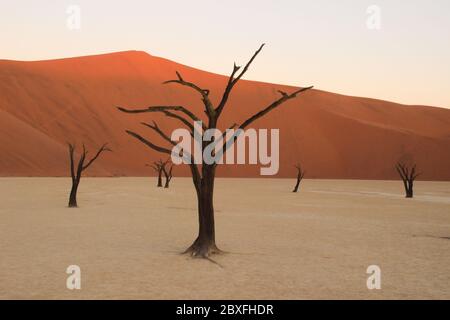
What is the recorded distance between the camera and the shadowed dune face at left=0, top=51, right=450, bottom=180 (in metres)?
86.2

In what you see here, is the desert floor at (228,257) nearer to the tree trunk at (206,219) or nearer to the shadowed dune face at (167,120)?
the tree trunk at (206,219)

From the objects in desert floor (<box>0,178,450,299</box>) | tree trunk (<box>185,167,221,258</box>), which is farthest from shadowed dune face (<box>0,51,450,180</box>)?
tree trunk (<box>185,167,221,258</box>)

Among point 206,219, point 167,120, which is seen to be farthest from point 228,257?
point 167,120

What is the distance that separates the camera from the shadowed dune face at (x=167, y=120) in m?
86.2

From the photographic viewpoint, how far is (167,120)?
98.6m

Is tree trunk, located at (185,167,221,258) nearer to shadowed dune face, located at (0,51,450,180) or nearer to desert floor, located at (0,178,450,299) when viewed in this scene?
desert floor, located at (0,178,450,299)

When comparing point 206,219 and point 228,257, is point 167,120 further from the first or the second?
point 228,257

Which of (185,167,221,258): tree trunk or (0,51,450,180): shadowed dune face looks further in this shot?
(0,51,450,180): shadowed dune face

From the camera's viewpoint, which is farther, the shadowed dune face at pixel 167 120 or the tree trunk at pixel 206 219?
the shadowed dune face at pixel 167 120

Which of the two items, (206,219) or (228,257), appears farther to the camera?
(206,219)

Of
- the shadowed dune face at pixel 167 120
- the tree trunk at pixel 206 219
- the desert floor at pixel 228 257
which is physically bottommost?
the desert floor at pixel 228 257

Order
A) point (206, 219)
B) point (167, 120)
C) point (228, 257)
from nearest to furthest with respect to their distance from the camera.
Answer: point (228, 257) → point (206, 219) → point (167, 120)

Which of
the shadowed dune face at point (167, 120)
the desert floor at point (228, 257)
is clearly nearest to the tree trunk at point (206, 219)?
the desert floor at point (228, 257)
